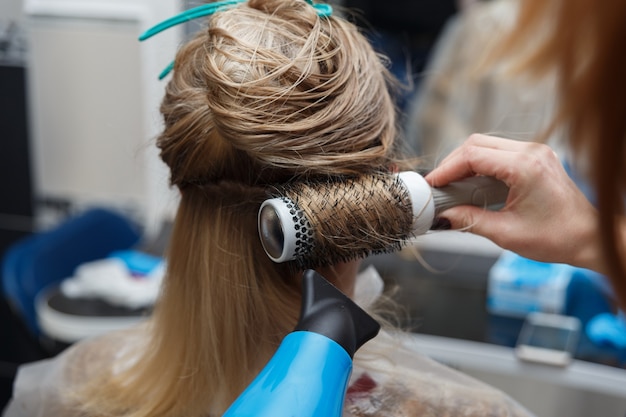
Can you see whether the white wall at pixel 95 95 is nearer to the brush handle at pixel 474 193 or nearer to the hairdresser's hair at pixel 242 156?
the hairdresser's hair at pixel 242 156

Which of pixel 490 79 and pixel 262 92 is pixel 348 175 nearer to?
pixel 262 92

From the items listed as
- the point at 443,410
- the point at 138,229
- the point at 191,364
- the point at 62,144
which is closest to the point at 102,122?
the point at 62,144

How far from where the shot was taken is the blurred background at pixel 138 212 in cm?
135

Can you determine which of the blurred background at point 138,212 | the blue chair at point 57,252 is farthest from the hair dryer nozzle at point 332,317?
the blue chair at point 57,252

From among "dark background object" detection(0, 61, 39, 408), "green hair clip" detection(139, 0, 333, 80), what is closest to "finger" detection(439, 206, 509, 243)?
"green hair clip" detection(139, 0, 333, 80)

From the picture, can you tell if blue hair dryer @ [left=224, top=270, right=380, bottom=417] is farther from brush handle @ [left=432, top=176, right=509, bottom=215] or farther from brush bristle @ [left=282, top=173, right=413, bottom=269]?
brush handle @ [left=432, top=176, right=509, bottom=215]

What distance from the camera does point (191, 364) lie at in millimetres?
820

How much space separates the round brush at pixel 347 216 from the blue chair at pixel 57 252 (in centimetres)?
119

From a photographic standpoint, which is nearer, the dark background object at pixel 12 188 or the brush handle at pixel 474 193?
the brush handle at pixel 474 193

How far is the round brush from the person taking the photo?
66 cm

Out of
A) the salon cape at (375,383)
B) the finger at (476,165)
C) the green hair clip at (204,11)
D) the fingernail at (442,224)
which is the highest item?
the green hair clip at (204,11)

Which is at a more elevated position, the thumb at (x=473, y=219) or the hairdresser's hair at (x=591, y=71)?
the hairdresser's hair at (x=591, y=71)

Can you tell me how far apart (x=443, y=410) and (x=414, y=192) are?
0.93 feet

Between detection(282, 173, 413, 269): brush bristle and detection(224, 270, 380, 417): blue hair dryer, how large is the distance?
76mm
